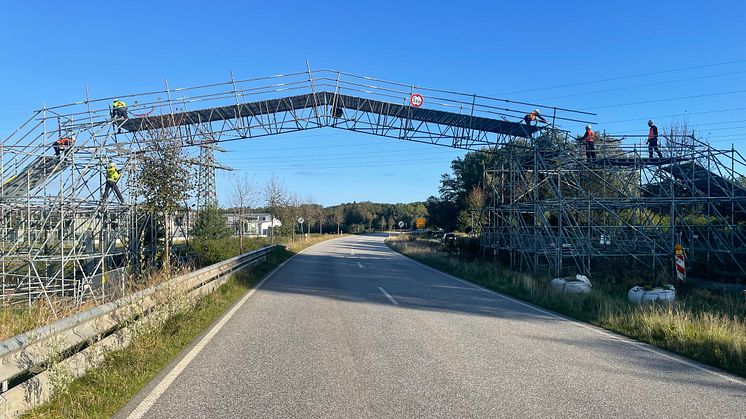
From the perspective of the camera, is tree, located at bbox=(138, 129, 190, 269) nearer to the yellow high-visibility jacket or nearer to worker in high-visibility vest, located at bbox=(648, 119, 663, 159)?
the yellow high-visibility jacket

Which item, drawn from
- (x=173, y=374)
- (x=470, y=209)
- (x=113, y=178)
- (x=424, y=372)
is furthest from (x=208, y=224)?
(x=470, y=209)

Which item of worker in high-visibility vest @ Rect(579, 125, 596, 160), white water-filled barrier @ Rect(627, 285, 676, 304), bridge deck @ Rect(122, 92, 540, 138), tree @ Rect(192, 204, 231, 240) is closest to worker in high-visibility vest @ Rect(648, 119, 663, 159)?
worker in high-visibility vest @ Rect(579, 125, 596, 160)

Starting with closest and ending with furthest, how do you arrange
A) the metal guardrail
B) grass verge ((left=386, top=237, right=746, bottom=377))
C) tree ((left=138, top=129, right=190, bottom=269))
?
the metal guardrail < grass verge ((left=386, top=237, right=746, bottom=377)) < tree ((left=138, top=129, right=190, bottom=269))

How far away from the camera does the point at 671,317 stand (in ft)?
31.1

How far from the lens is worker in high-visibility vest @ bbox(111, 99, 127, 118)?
21172 mm

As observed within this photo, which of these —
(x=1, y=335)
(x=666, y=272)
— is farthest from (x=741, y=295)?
(x=1, y=335)

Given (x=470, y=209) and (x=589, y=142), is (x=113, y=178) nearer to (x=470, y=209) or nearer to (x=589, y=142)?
(x=589, y=142)

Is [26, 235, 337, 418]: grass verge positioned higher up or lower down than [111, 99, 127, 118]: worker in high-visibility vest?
lower down

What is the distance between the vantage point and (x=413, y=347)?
25.6ft

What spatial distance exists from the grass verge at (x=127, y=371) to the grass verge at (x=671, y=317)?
7637 mm

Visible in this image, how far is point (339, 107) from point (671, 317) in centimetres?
1693

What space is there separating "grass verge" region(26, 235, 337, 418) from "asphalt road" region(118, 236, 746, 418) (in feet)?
0.66

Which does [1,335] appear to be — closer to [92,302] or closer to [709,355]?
[92,302]

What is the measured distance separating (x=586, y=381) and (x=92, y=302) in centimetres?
823
